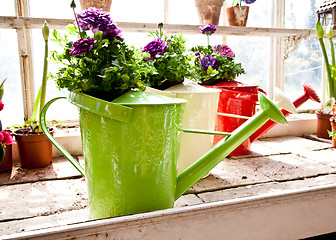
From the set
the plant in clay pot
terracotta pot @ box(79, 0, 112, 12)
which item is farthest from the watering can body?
terracotta pot @ box(79, 0, 112, 12)

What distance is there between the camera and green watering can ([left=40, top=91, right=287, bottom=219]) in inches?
18.2

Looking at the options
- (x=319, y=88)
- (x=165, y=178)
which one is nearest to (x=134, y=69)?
(x=165, y=178)

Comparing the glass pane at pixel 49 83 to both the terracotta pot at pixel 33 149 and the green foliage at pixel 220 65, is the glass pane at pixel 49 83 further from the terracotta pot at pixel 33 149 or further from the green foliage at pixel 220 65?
the green foliage at pixel 220 65

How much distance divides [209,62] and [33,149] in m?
0.59

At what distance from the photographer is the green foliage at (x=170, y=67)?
2.27 feet

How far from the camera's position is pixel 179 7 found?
4.60 ft

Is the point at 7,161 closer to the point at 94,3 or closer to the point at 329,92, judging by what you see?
the point at 94,3

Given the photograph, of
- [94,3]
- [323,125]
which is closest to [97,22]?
[94,3]

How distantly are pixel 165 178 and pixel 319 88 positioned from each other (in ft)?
4.96

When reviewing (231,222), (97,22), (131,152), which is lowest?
(231,222)

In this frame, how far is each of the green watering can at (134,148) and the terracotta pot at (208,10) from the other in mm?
800

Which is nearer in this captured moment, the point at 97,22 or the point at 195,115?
the point at 97,22

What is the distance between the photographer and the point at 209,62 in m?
0.94

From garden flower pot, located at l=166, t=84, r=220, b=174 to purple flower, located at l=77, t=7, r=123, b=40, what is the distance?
24cm
